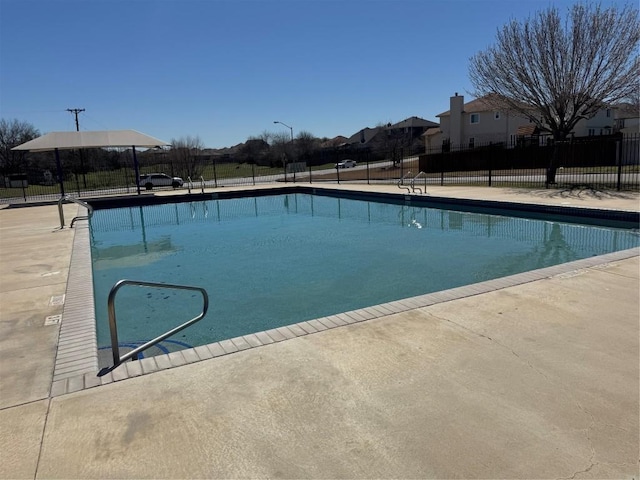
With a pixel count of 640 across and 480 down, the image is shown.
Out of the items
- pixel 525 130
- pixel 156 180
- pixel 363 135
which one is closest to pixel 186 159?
pixel 156 180

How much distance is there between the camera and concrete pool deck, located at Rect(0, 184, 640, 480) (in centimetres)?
230

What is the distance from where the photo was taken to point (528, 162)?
3133cm

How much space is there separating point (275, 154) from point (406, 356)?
65.7 meters

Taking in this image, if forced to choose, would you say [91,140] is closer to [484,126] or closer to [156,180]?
[156,180]

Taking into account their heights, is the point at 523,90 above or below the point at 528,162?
above

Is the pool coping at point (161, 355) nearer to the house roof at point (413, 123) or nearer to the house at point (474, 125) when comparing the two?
the house at point (474, 125)

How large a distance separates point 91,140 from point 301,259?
17909 mm

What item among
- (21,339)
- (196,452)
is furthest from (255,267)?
(196,452)

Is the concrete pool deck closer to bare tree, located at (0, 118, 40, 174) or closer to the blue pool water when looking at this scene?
the blue pool water

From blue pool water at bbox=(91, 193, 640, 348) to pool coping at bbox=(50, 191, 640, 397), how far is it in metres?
0.70

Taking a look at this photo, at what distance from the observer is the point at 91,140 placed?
22344 millimetres

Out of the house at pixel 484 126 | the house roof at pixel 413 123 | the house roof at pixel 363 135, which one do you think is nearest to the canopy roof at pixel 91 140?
the house at pixel 484 126

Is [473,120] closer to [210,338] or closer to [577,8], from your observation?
[577,8]

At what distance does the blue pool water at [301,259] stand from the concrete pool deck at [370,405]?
2055mm
